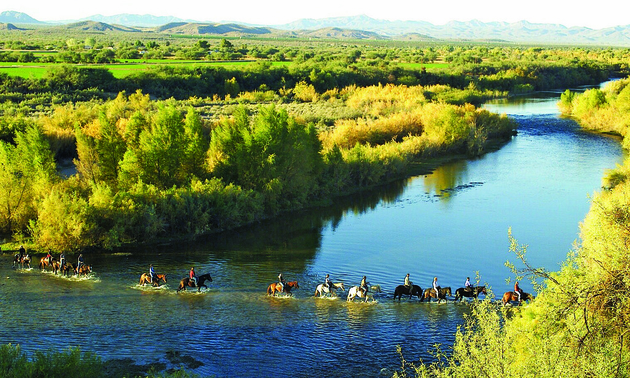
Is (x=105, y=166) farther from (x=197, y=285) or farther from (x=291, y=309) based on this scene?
(x=291, y=309)

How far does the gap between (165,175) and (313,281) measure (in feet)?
54.6

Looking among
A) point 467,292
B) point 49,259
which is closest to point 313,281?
point 467,292

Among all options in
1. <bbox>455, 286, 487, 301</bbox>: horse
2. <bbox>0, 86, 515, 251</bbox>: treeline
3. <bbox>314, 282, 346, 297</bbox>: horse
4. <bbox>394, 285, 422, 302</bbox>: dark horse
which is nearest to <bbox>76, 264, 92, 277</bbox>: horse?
<bbox>0, 86, 515, 251</bbox>: treeline

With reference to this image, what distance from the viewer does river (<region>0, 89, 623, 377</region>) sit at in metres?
23.0

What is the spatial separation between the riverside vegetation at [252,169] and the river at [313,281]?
2.42 metres

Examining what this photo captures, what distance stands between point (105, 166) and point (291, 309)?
70.6 ft

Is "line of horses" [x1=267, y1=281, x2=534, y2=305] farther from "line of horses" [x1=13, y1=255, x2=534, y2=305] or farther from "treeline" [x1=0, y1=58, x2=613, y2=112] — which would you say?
"treeline" [x1=0, y1=58, x2=613, y2=112]

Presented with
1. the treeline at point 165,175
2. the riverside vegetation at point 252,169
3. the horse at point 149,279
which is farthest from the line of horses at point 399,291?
the treeline at point 165,175

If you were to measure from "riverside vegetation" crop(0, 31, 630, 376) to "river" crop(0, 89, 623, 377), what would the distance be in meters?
2.42

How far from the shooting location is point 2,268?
32625 mm

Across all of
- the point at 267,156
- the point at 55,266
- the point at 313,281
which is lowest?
the point at 313,281

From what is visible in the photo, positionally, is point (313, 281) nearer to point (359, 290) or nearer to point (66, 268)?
point (359, 290)

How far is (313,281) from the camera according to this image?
31.5m

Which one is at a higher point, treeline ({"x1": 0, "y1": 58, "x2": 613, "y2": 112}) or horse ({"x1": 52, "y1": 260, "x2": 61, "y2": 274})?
treeline ({"x1": 0, "y1": 58, "x2": 613, "y2": 112})
